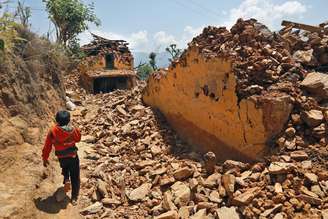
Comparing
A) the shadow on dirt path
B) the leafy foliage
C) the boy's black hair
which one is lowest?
the shadow on dirt path

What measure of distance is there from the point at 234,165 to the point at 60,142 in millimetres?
2764

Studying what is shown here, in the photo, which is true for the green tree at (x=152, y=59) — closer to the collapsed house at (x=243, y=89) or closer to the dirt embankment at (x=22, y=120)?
the collapsed house at (x=243, y=89)

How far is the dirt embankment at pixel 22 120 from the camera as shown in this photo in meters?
4.49

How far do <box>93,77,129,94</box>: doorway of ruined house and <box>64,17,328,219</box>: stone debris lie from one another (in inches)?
506

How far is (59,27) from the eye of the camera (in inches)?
787

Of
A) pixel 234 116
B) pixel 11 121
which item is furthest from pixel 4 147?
pixel 234 116

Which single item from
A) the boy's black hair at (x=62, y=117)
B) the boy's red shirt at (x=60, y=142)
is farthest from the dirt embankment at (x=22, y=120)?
the boy's black hair at (x=62, y=117)

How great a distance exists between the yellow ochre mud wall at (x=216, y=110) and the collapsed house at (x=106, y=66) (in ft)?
38.4

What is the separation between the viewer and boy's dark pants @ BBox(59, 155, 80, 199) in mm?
4871

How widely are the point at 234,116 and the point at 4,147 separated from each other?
3887mm

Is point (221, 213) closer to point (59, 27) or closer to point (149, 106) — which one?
point (149, 106)

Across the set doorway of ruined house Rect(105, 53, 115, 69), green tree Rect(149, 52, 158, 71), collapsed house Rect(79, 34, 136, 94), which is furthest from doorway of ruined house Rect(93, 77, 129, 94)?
green tree Rect(149, 52, 158, 71)

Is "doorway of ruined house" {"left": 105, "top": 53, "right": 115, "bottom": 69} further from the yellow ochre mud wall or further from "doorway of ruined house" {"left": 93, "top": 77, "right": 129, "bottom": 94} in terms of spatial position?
the yellow ochre mud wall

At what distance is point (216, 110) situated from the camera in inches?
274
